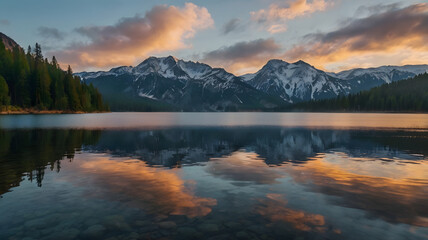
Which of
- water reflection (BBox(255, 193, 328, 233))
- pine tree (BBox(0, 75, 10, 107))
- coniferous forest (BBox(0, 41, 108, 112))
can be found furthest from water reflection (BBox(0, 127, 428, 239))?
coniferous forest (BBox(0, 41, 108, 112))

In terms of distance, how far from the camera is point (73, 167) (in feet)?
78.2

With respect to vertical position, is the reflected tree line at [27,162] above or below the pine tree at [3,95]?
below

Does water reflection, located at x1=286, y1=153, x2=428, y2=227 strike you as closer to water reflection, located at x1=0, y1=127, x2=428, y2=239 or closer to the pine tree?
water reflection, located at x1=0, y1=127, x2=428, y2=239

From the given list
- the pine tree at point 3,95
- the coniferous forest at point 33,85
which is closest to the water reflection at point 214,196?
the pine tree at point 3,95

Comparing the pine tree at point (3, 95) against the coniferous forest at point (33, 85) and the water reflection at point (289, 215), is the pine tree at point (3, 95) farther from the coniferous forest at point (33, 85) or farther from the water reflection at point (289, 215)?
the water reflection at point (289, 215)

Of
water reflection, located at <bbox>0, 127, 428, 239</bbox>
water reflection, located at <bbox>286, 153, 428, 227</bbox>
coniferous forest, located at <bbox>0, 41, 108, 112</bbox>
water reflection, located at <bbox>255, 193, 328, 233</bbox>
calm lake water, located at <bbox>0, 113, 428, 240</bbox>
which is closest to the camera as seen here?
calm lake water, located at <bbox>0, 113, 428, 240</bbox>

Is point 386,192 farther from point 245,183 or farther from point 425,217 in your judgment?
point 245,183

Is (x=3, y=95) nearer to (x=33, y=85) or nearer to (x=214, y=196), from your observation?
(x=33, y=85)

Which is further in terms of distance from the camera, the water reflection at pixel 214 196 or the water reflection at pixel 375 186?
the water reflection at pixel 375 186

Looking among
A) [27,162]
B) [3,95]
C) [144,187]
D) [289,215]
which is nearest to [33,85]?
[3,95]

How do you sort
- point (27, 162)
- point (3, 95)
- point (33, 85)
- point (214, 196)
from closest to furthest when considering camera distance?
point (214, 196)
point (27, 162)
point (3, 95)
point (33, 85)

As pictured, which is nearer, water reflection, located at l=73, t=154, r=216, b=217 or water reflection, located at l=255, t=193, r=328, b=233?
water reflection, located at l=255, t=193, r=328, b=233

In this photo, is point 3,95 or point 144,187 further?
point 3,95

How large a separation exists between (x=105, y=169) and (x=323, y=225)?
19.1 meters
